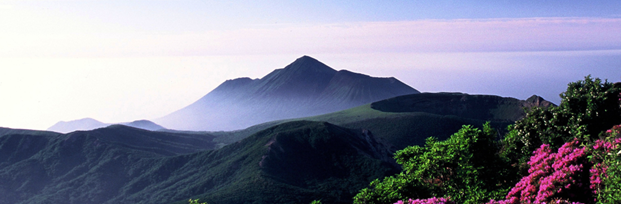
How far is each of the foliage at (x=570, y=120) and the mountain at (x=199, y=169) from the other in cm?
3714

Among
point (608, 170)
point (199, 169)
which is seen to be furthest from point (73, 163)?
point (608, 170)

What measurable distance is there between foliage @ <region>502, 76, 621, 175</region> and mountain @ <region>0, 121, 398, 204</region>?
3714 cm

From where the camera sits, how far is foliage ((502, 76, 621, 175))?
81.1 feet

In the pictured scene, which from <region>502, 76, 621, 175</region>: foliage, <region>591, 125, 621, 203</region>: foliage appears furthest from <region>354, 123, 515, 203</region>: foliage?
<region>591, 125, 621, 203</region>: foliage

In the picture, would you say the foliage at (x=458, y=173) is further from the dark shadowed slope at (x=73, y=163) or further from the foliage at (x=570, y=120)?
the dark shadowed slope at (x=73, y=163)

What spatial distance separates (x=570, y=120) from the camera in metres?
25.6

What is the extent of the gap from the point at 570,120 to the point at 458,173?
763 centimetres

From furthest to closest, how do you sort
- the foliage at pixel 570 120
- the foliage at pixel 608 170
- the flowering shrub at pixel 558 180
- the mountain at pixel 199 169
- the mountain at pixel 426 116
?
the mountain at pixel 426 116
the mountain at pixel 199 169
the foliage at pixel 570 120
the flowering shrub at pixel 558 180
the foliage at pixel 608 170

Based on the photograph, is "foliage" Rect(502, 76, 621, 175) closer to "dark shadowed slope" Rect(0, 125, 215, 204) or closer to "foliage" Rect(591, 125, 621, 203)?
"foliage" Rect(591, 125, 621, 203)

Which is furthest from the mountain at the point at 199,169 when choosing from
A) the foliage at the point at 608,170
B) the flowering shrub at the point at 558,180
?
the foliage at the point at 608,170

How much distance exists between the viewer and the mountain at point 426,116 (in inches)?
4409

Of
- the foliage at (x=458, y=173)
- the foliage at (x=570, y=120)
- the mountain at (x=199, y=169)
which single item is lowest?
the mountain at (x=199, y=169)

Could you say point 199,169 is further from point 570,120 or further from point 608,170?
point 608,170

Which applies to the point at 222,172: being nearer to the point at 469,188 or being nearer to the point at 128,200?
the point at 128,200
